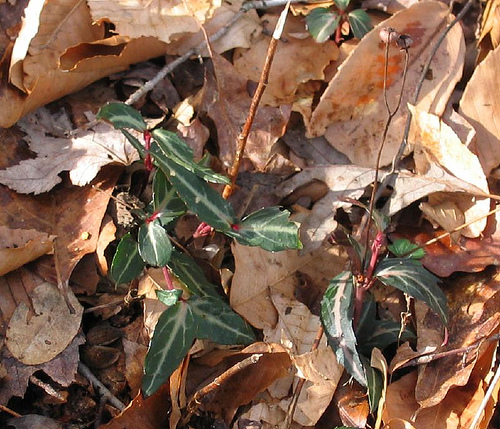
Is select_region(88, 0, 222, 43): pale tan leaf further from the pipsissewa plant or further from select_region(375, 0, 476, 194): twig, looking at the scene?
select_region(375, 0, 476, 194): twig

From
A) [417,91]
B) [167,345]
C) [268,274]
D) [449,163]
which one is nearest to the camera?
[167,345]

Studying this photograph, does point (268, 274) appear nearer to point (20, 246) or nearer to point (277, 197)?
point (277, 197)

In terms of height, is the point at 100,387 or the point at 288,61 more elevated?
the point at 288,61

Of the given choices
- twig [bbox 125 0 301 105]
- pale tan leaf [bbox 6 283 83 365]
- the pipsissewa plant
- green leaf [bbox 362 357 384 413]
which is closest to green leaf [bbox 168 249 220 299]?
the pipsissewa plant

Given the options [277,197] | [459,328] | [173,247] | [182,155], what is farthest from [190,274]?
[459,328]

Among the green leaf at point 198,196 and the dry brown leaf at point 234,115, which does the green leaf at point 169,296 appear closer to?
the green leaf at point 198,196

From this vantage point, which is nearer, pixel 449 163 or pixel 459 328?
pixel 459 328

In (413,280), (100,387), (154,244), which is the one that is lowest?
(100,387)

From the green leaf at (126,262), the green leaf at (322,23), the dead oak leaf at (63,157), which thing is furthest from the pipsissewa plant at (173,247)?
the green leaf at (322,23)
